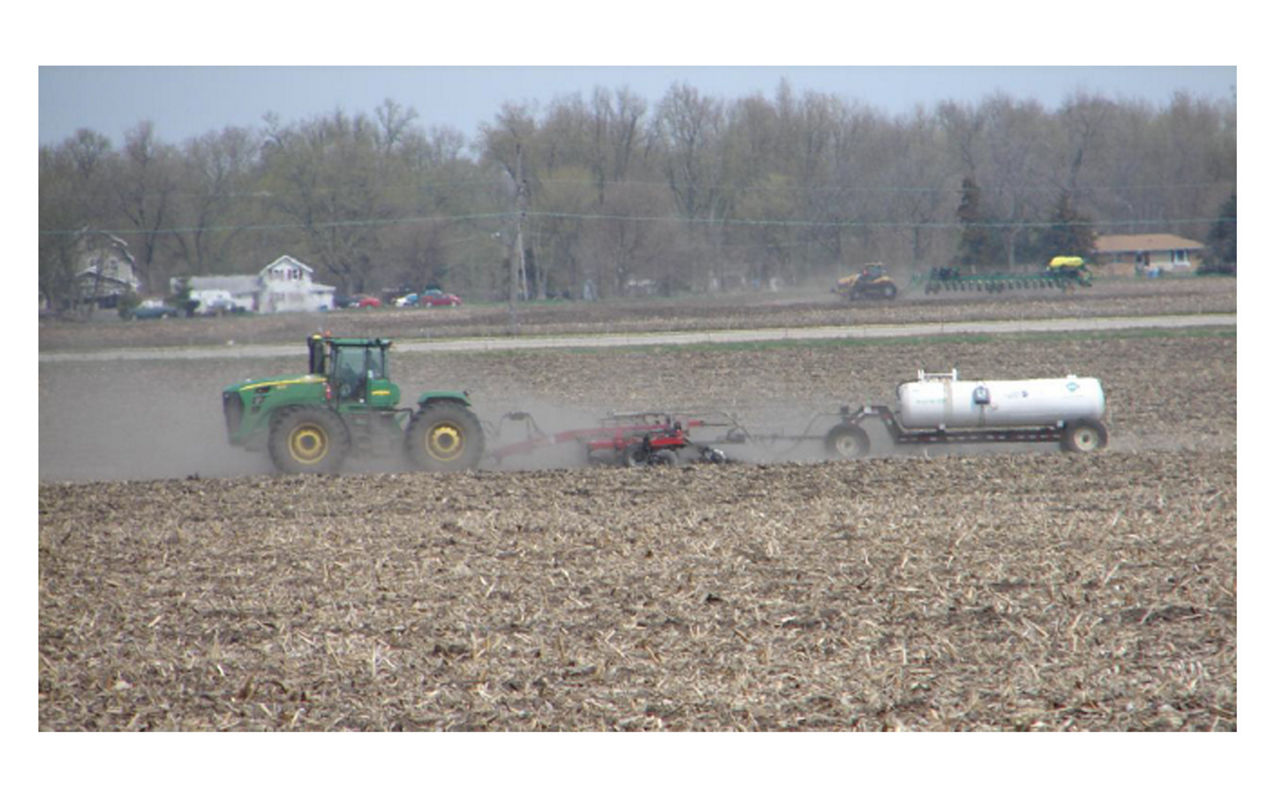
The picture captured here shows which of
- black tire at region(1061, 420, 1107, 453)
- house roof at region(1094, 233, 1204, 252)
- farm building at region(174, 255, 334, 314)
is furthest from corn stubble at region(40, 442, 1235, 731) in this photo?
house roof at region(1094, 233, 1204, 252)

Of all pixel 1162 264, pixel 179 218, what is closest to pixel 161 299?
pixel 179 218

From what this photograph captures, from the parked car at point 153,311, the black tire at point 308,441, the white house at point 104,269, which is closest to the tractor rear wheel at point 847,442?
the black tire at point 308,441

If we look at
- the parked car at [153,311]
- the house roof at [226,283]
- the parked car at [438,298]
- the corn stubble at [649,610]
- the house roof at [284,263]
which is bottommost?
the corn stubble at [649,610]

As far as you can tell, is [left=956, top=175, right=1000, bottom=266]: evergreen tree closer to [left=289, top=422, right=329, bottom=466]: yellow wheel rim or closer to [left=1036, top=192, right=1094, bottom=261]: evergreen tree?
[left=1036, top=192, right=1094, bottom=261]: evergreen tree

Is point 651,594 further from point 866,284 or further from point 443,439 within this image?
point 866,284

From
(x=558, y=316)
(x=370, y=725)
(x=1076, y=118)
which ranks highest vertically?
(x=1076, y=118)

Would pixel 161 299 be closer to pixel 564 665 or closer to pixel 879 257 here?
pixel 879 257

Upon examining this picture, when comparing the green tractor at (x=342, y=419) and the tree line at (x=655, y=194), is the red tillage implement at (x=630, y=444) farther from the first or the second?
the tree line at (x=655, y=194)
